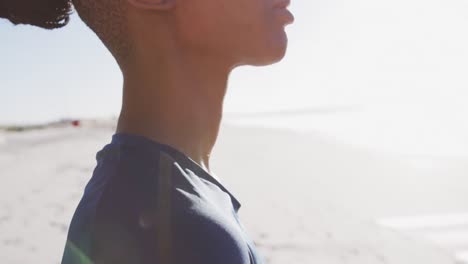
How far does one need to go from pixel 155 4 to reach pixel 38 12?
390 millimetres

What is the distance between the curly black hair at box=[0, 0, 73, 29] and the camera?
47.3 inches

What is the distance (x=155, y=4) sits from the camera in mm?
1069

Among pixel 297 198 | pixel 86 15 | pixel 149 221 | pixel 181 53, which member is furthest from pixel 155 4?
pixel 297 198

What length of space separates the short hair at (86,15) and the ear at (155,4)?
50 millimetres

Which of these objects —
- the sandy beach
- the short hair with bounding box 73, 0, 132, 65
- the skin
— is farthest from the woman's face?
Result: the sandy beach

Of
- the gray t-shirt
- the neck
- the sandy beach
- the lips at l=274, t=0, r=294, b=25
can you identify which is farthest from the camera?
the sandy beach

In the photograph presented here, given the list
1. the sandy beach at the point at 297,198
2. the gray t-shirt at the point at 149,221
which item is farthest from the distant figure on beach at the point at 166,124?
the sandy beach at the point at 297,198

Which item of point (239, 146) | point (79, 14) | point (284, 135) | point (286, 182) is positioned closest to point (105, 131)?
point (239, 146)

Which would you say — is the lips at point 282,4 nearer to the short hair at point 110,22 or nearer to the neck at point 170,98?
the neck at point 170,98

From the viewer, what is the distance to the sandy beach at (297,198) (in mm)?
4461

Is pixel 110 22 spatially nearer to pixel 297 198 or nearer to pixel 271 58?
pixel 271 58

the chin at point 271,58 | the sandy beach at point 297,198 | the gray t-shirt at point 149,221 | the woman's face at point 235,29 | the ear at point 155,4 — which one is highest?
the ear at point 155,4

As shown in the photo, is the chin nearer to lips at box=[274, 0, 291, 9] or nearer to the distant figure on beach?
the distant figure on beach

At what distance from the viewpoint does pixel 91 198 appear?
0.88 metres
